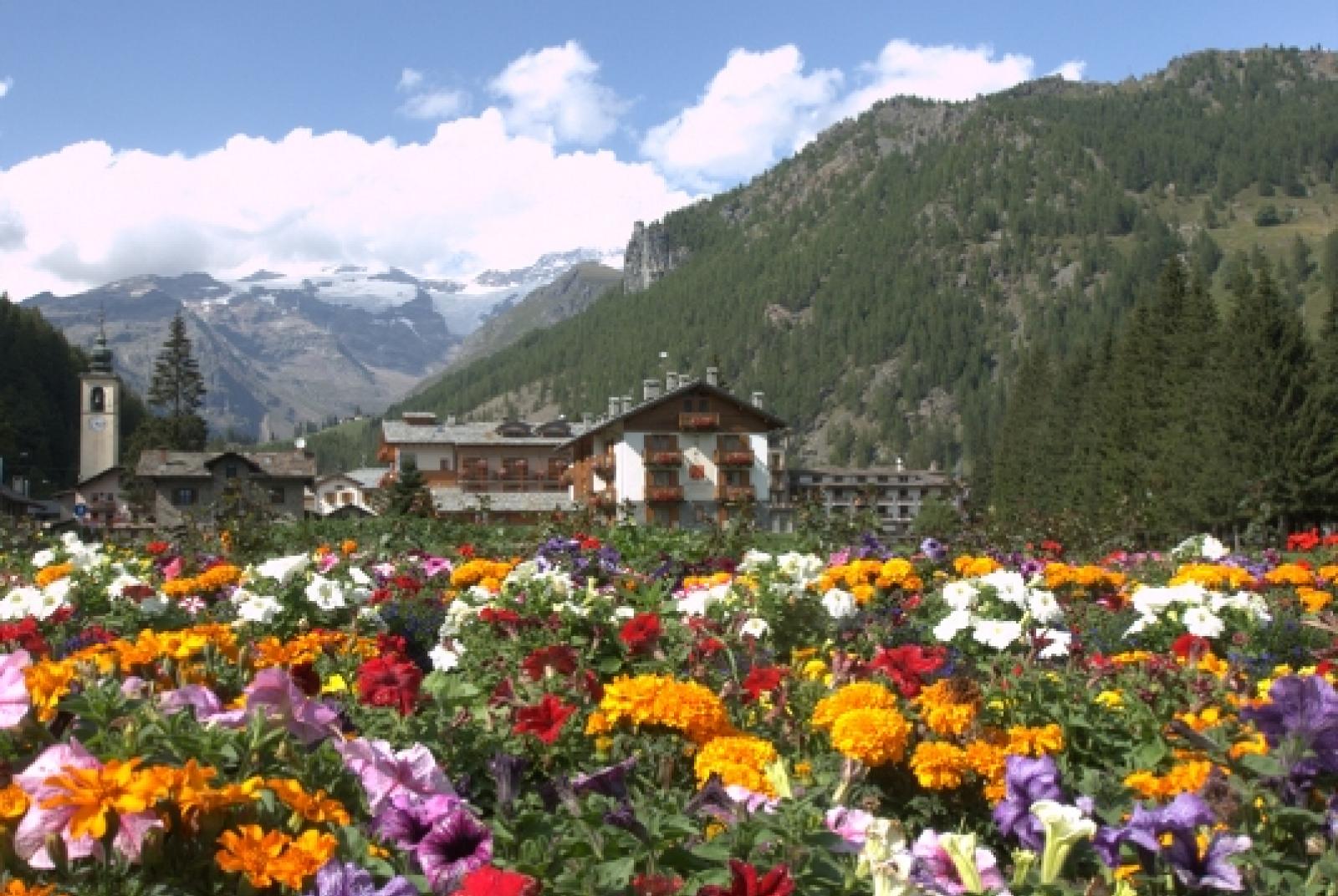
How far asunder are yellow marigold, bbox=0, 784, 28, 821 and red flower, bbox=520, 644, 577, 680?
2070 mm

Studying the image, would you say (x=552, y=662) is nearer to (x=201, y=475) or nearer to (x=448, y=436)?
(x=448, y=436)

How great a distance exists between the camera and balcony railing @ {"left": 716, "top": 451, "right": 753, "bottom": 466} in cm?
6194

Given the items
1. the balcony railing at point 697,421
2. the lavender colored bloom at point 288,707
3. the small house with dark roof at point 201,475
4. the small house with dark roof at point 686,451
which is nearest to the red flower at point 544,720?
the lavender colored bloom at point 288,707

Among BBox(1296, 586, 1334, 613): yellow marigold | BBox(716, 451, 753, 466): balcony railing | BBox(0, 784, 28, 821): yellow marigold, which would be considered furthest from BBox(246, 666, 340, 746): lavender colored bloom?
BBox(716, 451, 753, 466): balcony railing

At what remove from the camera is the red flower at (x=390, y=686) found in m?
3.47

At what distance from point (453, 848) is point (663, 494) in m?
58.3

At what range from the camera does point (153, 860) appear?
2.15 metres

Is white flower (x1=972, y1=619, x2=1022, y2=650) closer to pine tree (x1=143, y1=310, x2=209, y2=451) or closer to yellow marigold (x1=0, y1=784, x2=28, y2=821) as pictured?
yellow marigold (x1=0, y1=784, x2=28, y2=821)

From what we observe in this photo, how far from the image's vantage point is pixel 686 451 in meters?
62.0

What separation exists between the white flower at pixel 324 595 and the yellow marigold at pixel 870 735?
4211 millimetres

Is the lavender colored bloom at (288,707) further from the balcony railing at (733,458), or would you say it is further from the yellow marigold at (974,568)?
the balcony railing at (733,458)

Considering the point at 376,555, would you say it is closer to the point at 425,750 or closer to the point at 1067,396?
the point at 425,750

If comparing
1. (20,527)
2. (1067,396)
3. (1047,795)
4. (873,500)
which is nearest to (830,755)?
(1047,795)

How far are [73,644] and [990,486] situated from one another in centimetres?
8974
